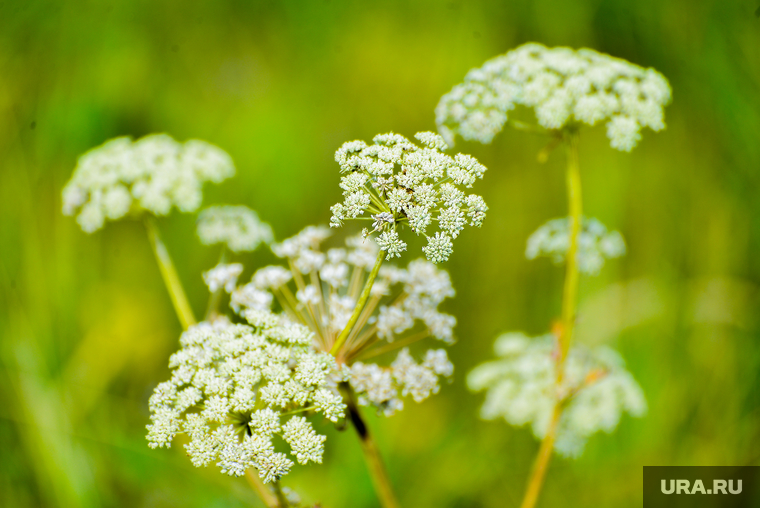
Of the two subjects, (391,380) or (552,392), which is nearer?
(391,380)

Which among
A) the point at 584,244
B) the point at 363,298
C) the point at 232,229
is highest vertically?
the point at 584,244

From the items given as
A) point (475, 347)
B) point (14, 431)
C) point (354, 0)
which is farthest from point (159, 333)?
point (354, 0)

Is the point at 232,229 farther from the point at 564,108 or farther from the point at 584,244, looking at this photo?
the point at 584,244

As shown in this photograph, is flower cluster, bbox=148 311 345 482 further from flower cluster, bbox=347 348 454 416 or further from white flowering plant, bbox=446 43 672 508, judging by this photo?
white flowering plant, bbox=446 43 672 508

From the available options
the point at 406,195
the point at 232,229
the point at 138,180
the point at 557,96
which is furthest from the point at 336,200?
the point at 406,195

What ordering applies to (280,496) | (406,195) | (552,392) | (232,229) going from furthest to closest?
(552,392)
(232,229)
(280,496)
(406,195)

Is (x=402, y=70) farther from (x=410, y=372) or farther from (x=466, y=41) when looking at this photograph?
(x=410, y=372)

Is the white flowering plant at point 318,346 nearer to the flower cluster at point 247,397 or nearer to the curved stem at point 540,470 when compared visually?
the flower cluster at point 247,397

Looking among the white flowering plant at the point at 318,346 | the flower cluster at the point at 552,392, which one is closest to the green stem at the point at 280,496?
the white flowering plant at the point at 318,346
